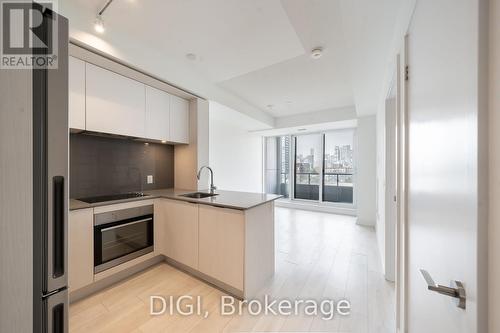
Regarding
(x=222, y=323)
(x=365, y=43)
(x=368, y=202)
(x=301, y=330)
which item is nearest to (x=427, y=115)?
(x=365, y=43)

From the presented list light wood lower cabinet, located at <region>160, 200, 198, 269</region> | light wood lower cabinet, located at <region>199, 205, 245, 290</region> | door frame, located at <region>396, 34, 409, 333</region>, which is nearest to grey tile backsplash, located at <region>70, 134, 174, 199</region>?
light wood lower cabinet, located at <region>160, 200, 198, 269</region>

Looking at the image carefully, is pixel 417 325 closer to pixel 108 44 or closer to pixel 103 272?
pixel 103 272

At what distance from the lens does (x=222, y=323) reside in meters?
1.56

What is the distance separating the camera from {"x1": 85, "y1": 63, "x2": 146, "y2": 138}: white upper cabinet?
6.41 feet

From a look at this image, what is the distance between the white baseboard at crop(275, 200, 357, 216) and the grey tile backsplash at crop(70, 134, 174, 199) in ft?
12.6

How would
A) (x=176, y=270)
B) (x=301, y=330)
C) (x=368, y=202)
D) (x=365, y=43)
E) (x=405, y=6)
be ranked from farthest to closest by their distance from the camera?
(x=368, y=202), (x=176, y=270), (x=365, y=43), (x=301, y=330), (x=405, y=6)

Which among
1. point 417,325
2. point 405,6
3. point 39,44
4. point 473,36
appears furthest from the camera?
point 405,6

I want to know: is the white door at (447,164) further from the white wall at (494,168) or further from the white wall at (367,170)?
the white wall at (367,170)

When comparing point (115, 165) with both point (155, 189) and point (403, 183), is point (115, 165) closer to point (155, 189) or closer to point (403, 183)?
point (155, 189)

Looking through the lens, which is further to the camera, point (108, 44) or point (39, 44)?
point (108, 44)

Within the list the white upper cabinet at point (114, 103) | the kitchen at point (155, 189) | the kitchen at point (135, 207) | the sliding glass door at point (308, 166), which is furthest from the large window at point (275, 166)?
the white upper cabinet at point (114, 103)

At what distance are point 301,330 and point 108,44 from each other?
10.1 ft

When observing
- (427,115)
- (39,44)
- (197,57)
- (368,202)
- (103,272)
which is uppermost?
(197,57)

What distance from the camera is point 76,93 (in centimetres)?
183
